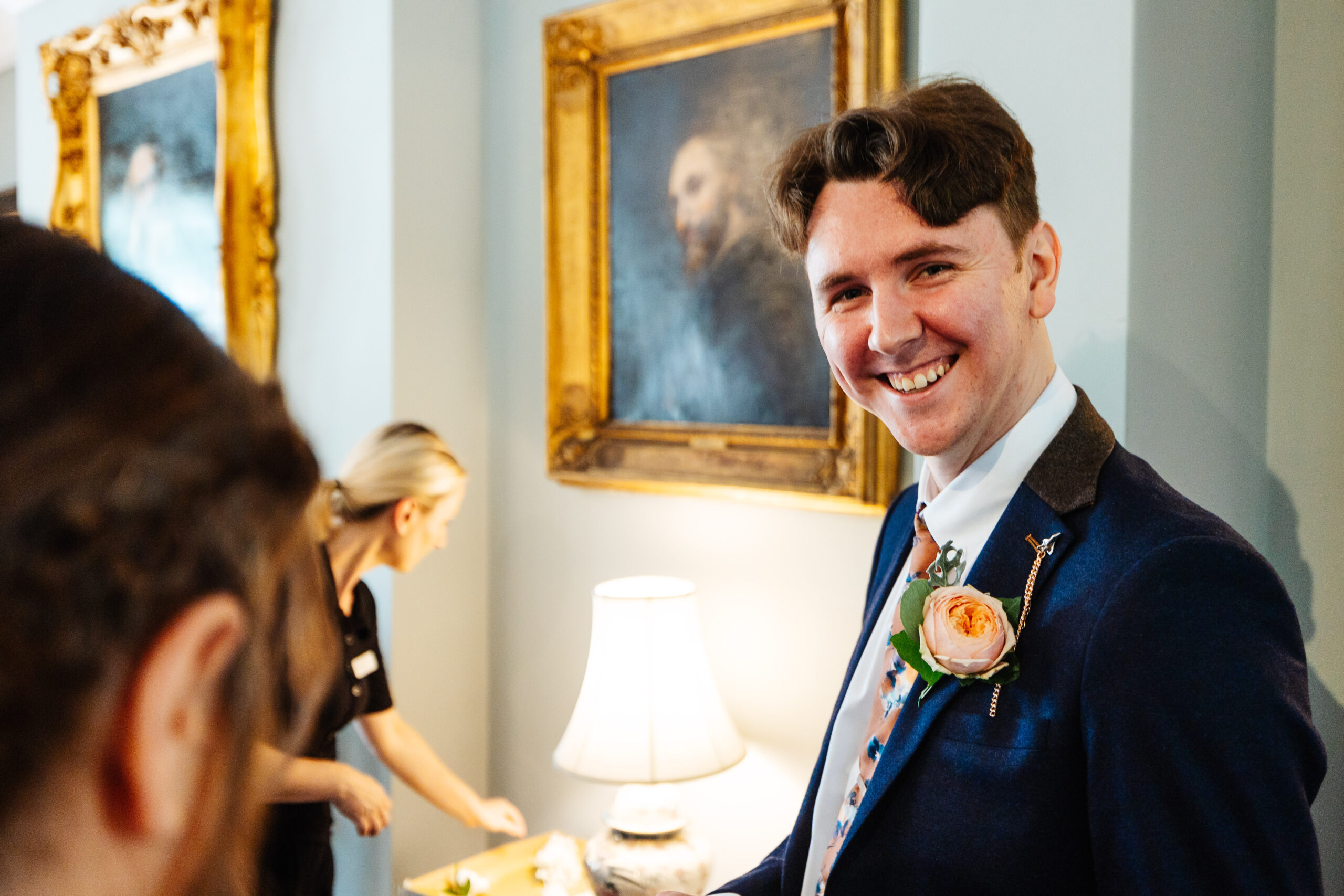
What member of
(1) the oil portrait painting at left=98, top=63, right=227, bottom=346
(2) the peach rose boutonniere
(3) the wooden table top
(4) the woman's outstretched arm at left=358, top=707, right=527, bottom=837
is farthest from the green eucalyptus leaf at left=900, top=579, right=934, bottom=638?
(1) the oil portrait painting at left=98, top=63, right=227, bottom=346

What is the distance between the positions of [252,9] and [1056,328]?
266cm

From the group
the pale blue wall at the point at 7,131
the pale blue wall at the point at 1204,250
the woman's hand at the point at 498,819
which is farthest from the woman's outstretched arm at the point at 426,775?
the pale blue wall at the point at 7,131

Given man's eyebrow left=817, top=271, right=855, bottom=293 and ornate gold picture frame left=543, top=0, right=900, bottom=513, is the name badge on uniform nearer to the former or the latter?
ornate gold picture frame left=543, top=0, right=900, bottom=513

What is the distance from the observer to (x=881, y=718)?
1178 millimetres

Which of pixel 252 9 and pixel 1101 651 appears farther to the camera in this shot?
pixel 252 9

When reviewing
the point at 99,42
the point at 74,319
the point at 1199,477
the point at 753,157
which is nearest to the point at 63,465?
the point at 74,319

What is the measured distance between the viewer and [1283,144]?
1.68 m

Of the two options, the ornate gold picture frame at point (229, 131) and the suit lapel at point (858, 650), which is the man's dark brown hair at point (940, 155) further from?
the ornate gold picture frame at point (229, 131)

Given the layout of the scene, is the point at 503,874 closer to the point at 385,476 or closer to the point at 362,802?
the point at 362,802

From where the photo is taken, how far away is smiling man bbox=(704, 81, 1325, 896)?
880 mm

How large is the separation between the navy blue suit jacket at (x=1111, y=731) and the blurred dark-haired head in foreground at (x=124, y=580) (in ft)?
2.56

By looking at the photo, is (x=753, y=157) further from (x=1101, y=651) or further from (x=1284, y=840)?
(x=1284, y=840)

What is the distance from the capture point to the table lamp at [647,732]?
6.92 ft

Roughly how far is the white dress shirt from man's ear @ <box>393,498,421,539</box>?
4.53 ft
